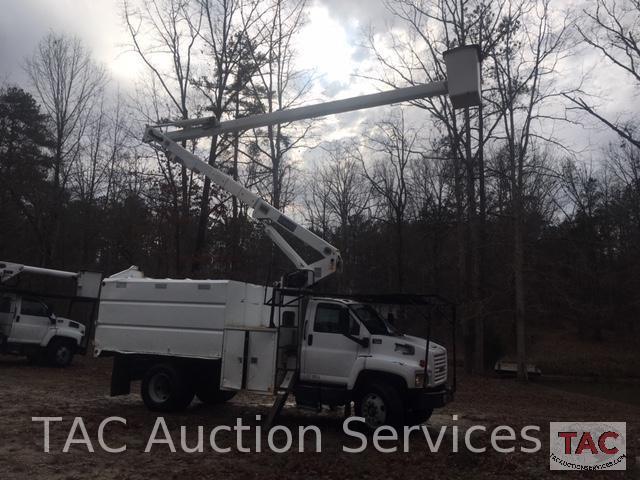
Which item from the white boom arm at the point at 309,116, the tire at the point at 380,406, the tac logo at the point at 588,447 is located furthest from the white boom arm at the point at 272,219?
the tac logo at the point at 588,447

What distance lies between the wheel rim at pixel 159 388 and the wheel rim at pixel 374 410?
409cm

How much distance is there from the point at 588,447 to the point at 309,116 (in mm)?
7192

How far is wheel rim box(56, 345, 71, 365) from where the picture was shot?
1891 centimetres

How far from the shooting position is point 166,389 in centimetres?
1125

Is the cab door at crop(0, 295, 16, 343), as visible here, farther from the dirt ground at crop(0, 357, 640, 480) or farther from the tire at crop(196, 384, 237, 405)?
the tire at crop(196, 384, 237, 405)

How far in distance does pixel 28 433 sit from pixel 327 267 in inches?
229

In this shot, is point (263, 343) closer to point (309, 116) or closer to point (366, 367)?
point (366, 367)

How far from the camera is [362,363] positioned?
9820 millimetres

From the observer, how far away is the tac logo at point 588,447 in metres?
7.30

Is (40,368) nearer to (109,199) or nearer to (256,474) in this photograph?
(256,474)

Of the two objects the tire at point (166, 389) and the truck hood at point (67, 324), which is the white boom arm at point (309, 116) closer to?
the tire at point (166, 389)

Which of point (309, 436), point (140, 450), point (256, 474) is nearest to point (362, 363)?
point (309, 436)

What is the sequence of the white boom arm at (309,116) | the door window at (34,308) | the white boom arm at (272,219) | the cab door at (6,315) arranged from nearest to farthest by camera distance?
1. the white boom arm at (309,116)
2. the white boom arm at (272,219)
3. the cab door at (6,315)
4. the door window at (34,308)

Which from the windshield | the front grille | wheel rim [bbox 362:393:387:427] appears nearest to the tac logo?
the front grille
